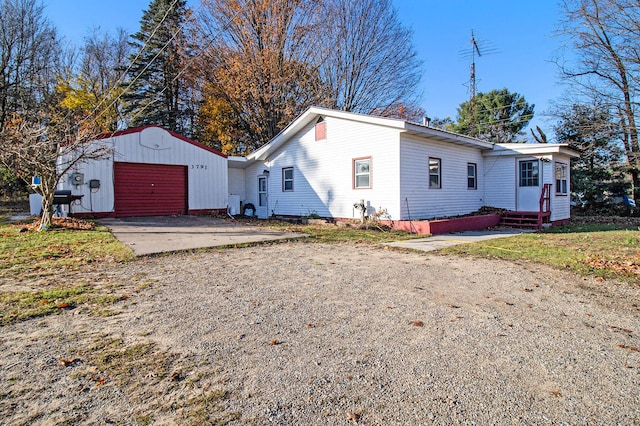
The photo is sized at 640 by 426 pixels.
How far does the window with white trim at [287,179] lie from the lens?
1595 cm

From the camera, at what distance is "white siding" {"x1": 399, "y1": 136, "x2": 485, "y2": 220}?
39.0 ft

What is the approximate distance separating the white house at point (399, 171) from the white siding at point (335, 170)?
0.03m

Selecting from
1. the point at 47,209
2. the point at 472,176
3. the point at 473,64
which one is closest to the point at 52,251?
the point at 47,209

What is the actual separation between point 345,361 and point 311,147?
12.6 meters

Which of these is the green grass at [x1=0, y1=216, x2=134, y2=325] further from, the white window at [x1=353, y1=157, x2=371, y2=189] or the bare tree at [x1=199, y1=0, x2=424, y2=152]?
the bare tree at [x1=199, y1=0, x2=424, y2=152]

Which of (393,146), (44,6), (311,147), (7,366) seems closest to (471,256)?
(393,146)

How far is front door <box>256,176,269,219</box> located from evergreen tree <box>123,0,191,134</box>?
12910 mm

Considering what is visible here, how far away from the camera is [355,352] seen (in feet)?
9.76

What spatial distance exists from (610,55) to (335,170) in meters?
9.23

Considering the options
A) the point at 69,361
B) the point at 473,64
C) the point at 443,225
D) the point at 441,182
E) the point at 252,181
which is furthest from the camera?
the point at 473,64

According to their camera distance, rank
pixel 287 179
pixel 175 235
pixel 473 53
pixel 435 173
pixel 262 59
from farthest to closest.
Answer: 1. pixel 473 53
2. pixel 262 59
3. pixel 287 179
4. pixel 435 173
5. pixel 175 235

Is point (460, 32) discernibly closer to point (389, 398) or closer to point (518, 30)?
point (518, 30)

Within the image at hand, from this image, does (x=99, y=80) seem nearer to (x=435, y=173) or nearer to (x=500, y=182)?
(x=435, y=173)

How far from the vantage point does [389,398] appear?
2.31 m
